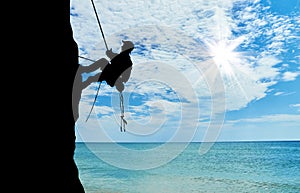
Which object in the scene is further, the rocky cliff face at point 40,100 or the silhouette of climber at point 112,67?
the silhouette of climber at point 112,67

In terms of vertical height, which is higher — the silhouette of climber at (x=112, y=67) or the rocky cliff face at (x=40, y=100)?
the silhouette of climber at (x=112, y=67)

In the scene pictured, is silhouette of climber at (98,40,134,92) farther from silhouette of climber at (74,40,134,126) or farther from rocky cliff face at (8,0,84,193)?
rocky cliff face at (8,0,84,193)

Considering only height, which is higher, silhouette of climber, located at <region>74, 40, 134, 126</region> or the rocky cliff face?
silhouette of climber, located at <region>74, 40, 134, 126</region>

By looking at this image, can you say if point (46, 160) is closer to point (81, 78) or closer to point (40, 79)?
point (40, 79)

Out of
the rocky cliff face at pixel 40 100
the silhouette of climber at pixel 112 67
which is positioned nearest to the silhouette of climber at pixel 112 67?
the silhouette of climber at pixel 112 67

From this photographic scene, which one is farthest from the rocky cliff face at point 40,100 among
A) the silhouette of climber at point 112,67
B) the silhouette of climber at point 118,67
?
the silhouette of climber at point 118,67

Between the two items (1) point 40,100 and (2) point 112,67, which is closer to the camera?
(1) point 40,100

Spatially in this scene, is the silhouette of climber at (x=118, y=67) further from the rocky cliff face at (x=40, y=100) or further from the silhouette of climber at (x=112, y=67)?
the rocky cliff face at (x=40, y=100)

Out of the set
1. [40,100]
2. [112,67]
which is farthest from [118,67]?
[40,100]

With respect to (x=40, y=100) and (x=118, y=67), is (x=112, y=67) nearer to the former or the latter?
(x=118, y=67)

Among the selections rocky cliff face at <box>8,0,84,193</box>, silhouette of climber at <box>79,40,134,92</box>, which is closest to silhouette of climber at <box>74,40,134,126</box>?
silhouette of climber at <box>79,40,134,92</box>

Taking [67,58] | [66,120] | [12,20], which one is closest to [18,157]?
[66,120]

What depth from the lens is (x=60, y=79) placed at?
4.91m

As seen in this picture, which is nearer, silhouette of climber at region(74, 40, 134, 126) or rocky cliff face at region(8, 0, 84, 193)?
rocky cliff face at region(8, 0, 84, 193)
